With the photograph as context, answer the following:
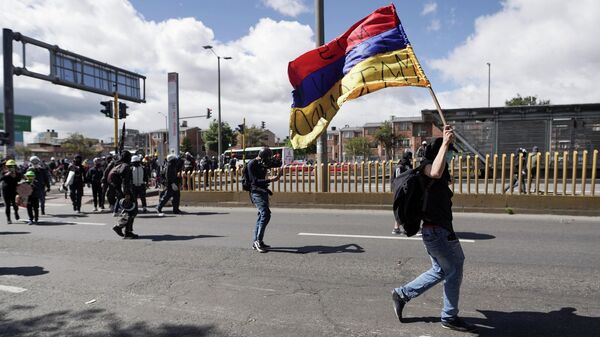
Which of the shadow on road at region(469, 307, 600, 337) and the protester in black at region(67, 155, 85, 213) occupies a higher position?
the protester in black at region(67, 155, 85, 213)

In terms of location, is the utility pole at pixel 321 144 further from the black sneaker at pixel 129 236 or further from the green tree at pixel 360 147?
the green tree at pixel 360 147

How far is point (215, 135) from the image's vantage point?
65.8 m

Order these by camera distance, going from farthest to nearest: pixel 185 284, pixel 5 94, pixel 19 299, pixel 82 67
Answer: pixel 82 67 < pixel 5 94 < pixel 185 284 < pixel 19 299

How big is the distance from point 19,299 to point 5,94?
55.1ft

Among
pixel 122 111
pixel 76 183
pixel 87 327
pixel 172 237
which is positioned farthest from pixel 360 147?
pixel 87 327

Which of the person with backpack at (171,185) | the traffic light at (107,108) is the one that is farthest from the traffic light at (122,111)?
the person with backpack at (171,185)

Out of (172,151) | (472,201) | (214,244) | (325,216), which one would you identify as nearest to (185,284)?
(214,244)

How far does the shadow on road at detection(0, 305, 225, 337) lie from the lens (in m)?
3.78

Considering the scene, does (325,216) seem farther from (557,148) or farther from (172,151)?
(557,148)

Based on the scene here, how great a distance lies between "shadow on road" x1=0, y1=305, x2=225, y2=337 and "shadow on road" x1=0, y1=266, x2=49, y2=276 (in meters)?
1.68

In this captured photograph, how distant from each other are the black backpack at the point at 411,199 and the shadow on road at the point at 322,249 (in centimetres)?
314

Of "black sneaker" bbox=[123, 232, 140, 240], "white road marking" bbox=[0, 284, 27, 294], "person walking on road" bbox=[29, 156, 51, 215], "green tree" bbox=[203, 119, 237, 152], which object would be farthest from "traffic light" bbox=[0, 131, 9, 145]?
"green tree" bbox=[203, 119, 237, 152]

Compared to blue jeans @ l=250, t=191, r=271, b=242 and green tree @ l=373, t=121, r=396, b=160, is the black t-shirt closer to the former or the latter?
blue jeans @ l=250, t=191, r=271, b=242

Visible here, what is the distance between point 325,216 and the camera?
430 inches
